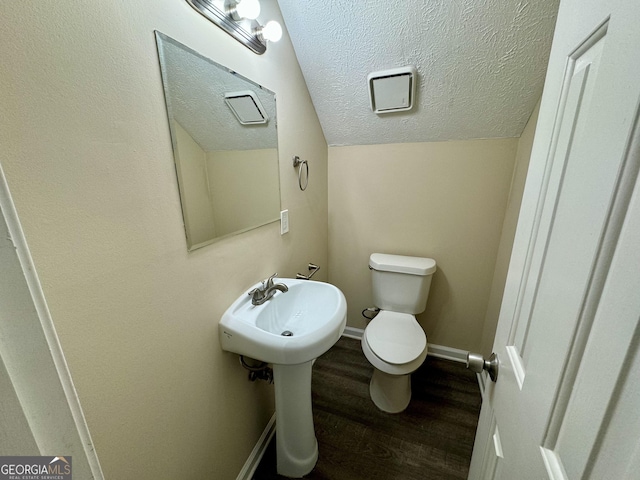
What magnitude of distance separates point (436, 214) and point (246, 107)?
133cm

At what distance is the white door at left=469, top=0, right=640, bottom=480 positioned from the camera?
26 centimetres

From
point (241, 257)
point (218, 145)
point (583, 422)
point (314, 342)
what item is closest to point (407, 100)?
point (218, 145)

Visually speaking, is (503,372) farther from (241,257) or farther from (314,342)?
(241,257)

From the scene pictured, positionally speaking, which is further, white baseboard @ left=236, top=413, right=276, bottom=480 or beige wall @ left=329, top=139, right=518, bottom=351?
beige wall @ left=329, top=139, right=518, bottom=351

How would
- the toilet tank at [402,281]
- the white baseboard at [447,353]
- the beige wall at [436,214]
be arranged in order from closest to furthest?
the beige wall at [436,214] → the toilet tank at [402,281] → the white baseboard at [447,353]

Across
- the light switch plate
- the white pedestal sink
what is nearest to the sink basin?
the white pedestal sink

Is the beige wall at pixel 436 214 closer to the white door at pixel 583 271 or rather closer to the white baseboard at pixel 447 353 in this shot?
the white baseboard at pixel 447 353

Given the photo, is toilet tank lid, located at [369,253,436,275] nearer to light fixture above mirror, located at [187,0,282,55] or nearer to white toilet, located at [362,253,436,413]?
white toilet, located at [362,253,436,413]

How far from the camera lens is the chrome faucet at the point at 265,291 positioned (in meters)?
1.05

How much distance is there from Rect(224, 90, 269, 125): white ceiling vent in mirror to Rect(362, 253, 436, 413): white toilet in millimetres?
1148

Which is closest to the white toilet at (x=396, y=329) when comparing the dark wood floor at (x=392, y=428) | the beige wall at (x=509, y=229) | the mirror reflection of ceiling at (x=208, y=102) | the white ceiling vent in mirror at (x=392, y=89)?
the dark wood floor at (x=392, y=428)

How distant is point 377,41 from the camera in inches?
45.5

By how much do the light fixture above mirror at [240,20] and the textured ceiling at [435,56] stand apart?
314 millimetres

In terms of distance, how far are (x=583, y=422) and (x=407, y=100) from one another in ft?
4.74
